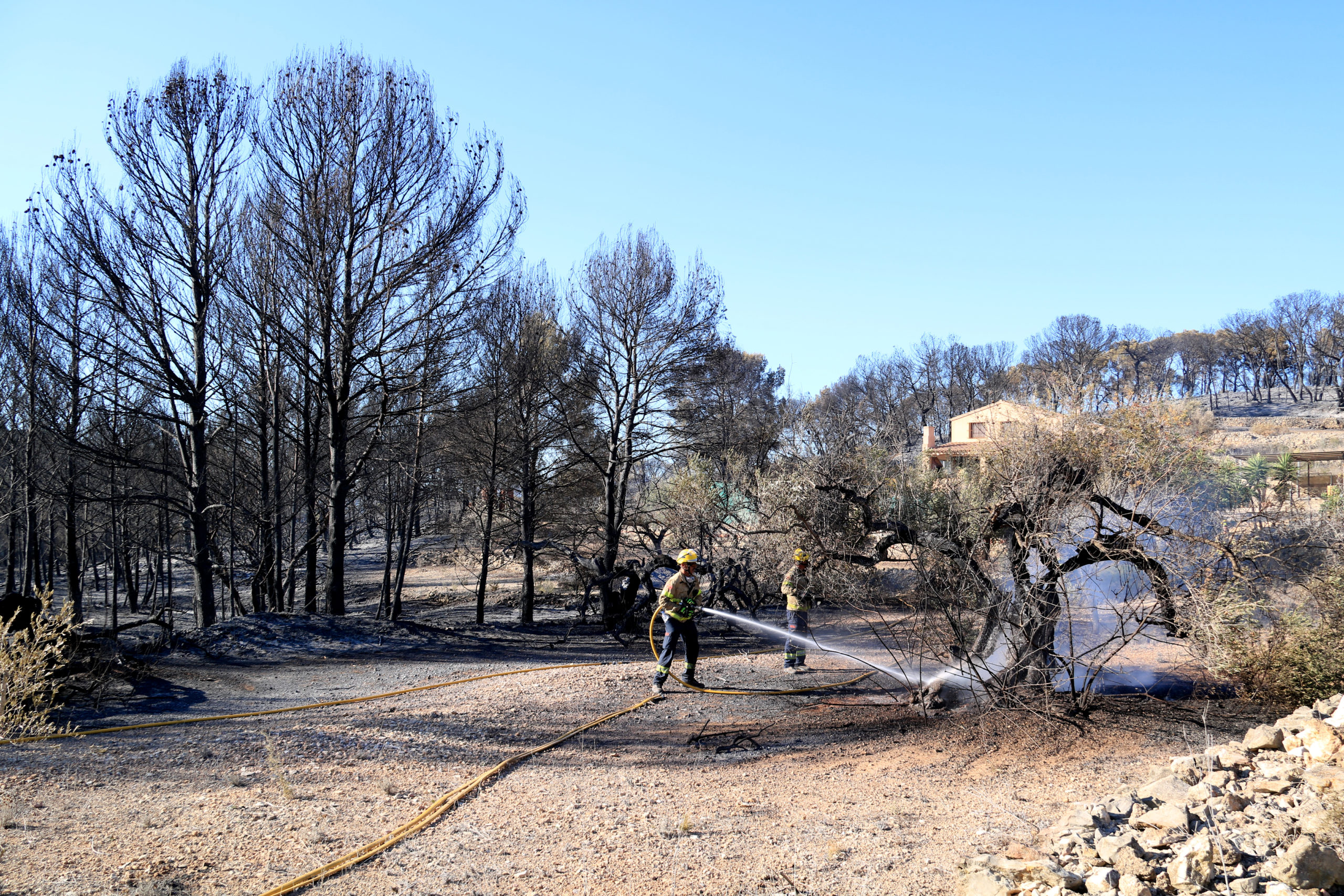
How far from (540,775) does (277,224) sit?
12779mm

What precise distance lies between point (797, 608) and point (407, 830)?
6808 millimetres

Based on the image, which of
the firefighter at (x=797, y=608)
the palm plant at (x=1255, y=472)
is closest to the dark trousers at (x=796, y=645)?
the firefighter at (x=797, y=608)

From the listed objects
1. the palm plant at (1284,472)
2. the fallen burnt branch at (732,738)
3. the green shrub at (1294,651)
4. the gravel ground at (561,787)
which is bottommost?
the fallen burnt branch at (732,738)

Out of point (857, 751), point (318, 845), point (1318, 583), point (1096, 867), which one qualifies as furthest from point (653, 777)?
point (1318, 583)

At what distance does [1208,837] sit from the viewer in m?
4.15

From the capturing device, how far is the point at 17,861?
4.40m

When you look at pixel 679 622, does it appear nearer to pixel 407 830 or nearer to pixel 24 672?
pixel 407 830

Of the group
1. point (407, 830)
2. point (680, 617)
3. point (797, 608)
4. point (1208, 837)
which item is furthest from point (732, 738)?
point (1208, 837)

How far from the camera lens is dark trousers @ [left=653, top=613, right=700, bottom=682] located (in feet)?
31.7

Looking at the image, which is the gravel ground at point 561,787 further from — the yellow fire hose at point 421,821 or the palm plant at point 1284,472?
the palm plant at point 1284,472

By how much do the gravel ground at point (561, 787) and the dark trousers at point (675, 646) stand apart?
301mm

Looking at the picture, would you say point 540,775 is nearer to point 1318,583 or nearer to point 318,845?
point 318,845

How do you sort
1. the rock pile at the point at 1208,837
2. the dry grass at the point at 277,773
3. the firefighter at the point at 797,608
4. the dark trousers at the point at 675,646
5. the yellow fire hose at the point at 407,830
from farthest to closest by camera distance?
the firefighter at the point at 797,608 < the dark trousers at the point at 675,646 < the dry grass at the point at 277,773 < the yellow fire hose at the point at 407,830 < the rock pile at the point at 1208,837

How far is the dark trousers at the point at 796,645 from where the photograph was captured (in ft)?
36.7
